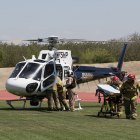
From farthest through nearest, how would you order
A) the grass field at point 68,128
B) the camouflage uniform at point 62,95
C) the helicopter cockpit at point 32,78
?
1. the helicopter cockpit at point 32,78
2. the camouflage uniform at point 62,95
3. the grass field at point 68,128

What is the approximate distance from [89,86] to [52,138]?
125 feet

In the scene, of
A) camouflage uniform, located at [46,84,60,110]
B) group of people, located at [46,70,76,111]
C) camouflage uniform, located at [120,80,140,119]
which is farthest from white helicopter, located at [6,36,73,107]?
camouflage uniform, located at [120,80,140,119]

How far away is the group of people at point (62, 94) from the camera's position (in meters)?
21.8

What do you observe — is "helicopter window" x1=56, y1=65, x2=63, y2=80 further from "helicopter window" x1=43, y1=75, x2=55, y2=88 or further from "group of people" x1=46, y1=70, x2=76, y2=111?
"group of people" x1=46, y1=70, x2=76, y2=111

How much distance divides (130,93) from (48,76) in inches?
213

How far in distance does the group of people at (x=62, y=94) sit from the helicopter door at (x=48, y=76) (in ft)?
1.18

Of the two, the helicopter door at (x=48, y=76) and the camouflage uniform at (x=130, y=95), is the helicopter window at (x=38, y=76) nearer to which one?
the helicopter door at (x=48, y=76)

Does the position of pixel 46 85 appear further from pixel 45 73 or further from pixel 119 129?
pixel 119 129

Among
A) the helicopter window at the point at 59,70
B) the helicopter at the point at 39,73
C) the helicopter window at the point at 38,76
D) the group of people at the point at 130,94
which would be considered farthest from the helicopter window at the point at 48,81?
the group of people at the point at 130,94

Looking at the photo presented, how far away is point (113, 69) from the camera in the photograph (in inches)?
1077

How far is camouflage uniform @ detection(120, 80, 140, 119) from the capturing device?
1856 cm

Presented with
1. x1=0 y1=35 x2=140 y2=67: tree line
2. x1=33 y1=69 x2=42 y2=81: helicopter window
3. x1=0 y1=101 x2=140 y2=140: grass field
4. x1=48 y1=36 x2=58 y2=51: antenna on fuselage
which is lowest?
x1=0 y1=35 x2=140 y2=67: tree line

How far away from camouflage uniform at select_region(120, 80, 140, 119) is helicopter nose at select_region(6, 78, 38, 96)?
16.5ft

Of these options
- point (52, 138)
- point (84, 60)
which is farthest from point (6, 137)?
point (84, 60)
